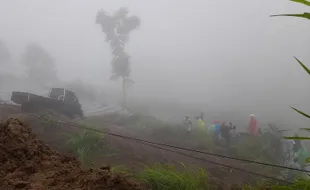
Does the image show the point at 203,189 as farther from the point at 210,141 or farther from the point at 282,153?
the point at 282,153

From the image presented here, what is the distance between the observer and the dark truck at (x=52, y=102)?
15938 mm

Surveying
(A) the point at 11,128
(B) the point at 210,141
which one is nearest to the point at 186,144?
(B) the point at 210,141

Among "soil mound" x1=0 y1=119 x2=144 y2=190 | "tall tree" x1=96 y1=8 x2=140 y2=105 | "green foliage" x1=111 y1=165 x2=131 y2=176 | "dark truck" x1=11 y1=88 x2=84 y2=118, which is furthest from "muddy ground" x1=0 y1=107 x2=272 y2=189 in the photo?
"tall tree" x1=96 y1=8 x2=140 y2=105

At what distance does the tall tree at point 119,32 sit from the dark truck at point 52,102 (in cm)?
1424

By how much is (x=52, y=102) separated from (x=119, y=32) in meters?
18.5

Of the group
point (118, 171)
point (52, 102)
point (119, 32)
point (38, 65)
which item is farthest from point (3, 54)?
point (118, 171)

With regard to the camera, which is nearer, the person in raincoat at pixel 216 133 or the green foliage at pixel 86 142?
the green foliage at pixel 86 142

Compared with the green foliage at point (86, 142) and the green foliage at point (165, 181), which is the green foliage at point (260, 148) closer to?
the green foliage at point (86, 142)

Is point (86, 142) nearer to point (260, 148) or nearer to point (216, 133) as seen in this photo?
point (216, 133)

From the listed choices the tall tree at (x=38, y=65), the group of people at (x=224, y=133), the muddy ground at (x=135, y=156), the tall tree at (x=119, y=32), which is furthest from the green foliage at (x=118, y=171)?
the tall tree at (x=38, y=65)

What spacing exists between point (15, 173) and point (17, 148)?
0.53 meters

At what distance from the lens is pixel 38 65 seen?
42812 millimetres

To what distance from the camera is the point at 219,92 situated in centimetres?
4750

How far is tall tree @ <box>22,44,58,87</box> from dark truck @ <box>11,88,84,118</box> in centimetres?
2374
